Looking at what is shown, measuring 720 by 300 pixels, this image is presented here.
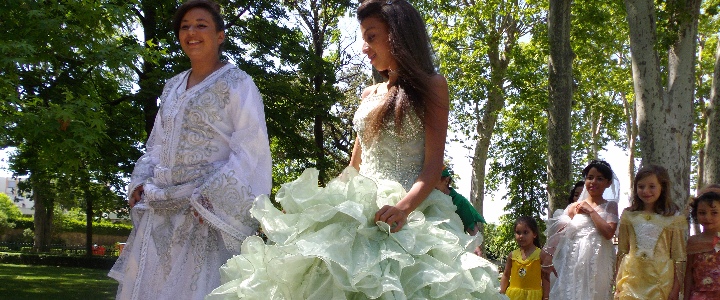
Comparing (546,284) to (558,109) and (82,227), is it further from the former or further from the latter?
(82,227)

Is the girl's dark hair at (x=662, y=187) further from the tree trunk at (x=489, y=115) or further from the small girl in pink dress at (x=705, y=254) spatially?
the tree trunk at (x=489, y=115)

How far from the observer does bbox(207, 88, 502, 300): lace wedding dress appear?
2963mm

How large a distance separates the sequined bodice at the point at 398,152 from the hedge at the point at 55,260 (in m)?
34.9

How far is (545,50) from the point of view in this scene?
62.8ft

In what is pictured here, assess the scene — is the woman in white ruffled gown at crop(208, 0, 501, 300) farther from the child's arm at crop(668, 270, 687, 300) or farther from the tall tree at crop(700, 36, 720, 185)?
the tall tree at crop(700, 36, 720, 185)

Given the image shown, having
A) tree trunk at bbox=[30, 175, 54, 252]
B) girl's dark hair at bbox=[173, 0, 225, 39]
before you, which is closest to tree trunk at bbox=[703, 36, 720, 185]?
girl's dark hair at bbox=[173, 0, 225, 39]

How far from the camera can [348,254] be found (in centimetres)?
304

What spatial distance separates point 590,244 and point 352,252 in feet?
18.1

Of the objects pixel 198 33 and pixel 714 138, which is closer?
pixel 198 33

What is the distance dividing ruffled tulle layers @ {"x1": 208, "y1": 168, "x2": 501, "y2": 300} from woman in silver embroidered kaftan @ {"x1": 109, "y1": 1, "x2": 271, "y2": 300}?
58 cm

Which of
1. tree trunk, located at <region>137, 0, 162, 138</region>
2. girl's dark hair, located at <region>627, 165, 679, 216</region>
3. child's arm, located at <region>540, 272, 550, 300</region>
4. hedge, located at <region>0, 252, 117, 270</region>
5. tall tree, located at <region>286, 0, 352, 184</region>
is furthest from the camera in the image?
hedge, located at <region>0, 252, 117, 270</region>

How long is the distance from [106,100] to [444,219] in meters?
14.9

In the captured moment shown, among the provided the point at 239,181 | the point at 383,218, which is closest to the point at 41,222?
the point at 239,181

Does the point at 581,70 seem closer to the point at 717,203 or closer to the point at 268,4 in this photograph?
the point at 268,4
